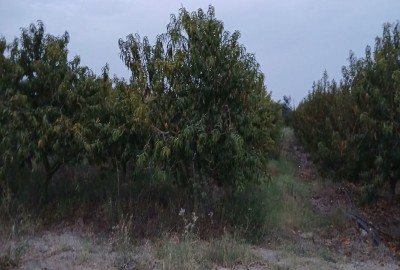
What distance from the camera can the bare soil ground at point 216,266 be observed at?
10.1 metres

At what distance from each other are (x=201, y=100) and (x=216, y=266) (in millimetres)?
3903

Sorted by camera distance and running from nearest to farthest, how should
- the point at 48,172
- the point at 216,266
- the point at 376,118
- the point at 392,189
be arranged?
the point at 216,266 < the point at 48,172 < the point at 376,118 < the point at 392,189

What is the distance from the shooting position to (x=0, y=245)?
1070 centimetres

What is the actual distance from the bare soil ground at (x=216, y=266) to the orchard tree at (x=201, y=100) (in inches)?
71.6

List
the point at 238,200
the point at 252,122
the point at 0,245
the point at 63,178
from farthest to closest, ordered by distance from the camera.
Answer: the point at 63,178 → the point at 238,200 → the point at 252,122 → the point at 0,245

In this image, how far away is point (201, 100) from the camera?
12.9m

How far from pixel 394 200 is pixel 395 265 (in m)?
5.82

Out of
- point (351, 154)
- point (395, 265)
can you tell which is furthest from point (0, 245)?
point (351, 154)

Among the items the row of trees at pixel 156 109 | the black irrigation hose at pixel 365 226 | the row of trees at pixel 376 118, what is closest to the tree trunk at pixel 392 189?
the row of trees at pixel 376 118

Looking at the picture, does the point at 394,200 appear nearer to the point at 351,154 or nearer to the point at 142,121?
the point at 351,154

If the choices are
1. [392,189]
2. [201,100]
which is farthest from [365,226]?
[201,100]

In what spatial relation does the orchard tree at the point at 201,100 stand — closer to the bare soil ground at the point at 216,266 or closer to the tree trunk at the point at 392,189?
the bare soil ground at the point at 216,266

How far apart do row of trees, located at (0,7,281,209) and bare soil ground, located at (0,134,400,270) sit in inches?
65.3

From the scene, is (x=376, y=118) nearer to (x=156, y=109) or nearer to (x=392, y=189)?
(x=392, y=189)
